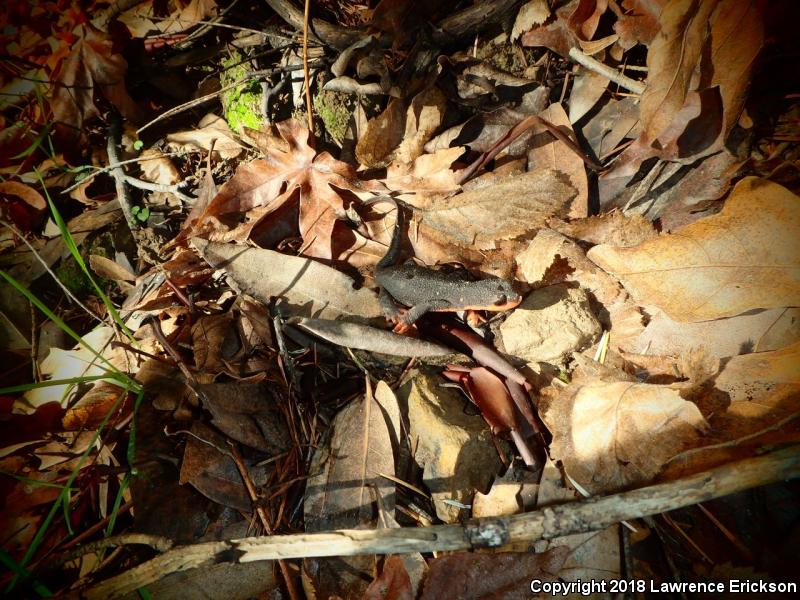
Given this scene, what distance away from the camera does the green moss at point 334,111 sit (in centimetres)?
259

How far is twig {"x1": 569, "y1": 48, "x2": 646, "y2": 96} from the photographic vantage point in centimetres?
218

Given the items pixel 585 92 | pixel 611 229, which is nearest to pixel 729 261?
pixel 611 229

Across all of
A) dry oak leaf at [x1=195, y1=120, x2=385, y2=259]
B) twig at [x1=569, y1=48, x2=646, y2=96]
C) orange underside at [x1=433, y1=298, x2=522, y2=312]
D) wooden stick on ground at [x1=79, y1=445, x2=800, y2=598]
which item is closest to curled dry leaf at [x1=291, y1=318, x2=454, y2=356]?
orange underside at [x1=433, y1=298, x2=522, y2=312]

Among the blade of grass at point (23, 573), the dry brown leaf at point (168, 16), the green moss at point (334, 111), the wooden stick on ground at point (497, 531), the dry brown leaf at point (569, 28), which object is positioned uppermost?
the dry brown leaf at point (168, 16)

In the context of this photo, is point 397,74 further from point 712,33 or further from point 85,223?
point 85,223

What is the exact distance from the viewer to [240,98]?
9.27 feet

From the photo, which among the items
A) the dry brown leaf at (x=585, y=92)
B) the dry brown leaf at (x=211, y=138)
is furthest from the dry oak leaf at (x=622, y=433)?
the dry brown leaf at (x=211, y=138)

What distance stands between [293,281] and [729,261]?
2.17 metres

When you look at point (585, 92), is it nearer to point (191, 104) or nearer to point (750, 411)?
point (750, 411)

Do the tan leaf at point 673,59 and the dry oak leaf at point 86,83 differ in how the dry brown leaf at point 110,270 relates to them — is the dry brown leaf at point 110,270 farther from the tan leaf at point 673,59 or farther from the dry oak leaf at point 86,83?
the tan leaf at point 673,59

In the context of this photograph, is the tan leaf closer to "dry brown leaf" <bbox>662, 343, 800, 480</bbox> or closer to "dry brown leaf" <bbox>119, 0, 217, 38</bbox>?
"dry brown leaf" <bbox>662, 343, 800, 480</bbox>

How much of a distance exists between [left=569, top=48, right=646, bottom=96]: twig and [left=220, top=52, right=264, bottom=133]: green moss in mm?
2087

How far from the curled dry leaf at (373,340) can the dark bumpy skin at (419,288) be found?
0.23 meters

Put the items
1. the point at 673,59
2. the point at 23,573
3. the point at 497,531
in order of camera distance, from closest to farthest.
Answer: the point at 497,531, the point at 23,573, the point at 673,59
